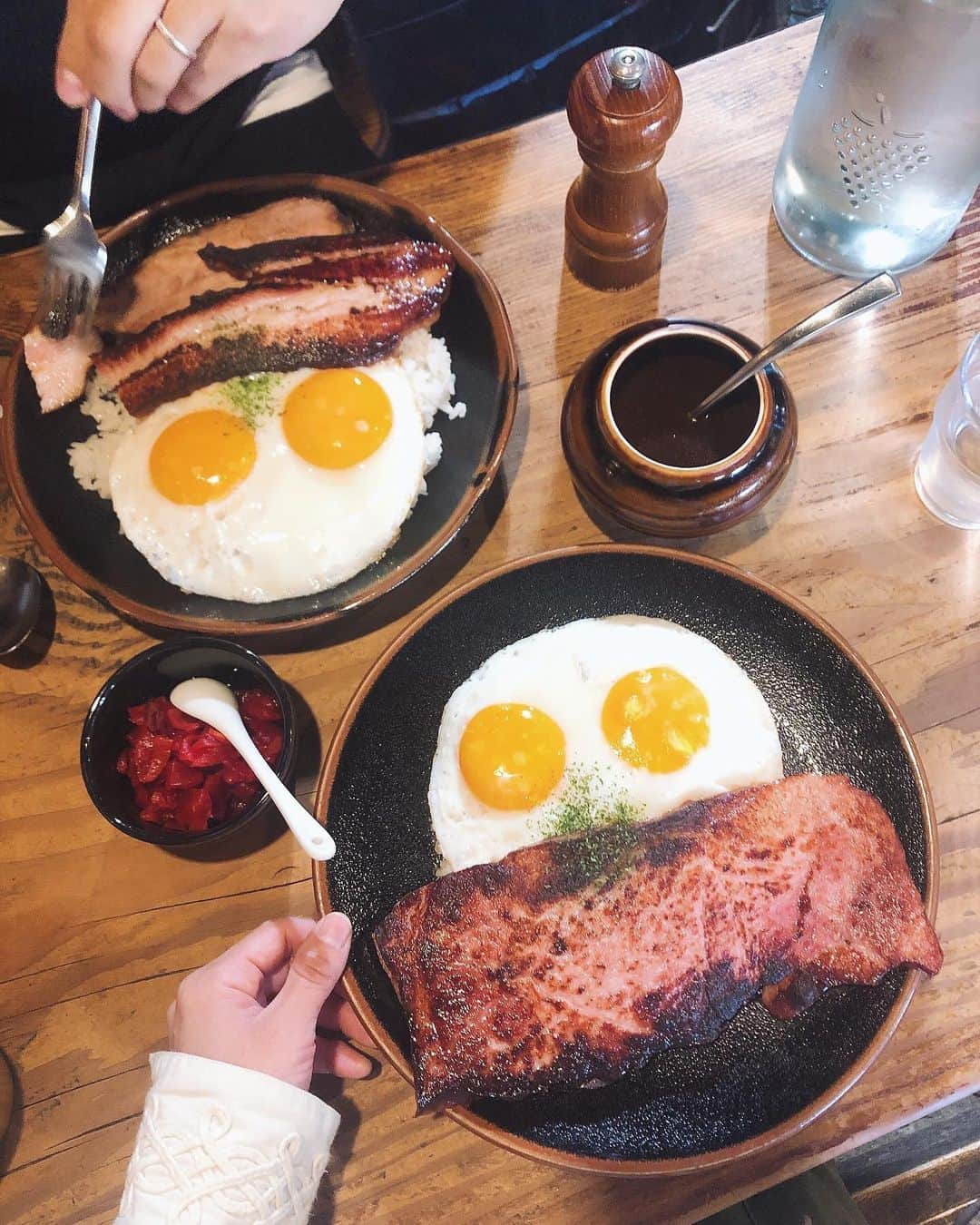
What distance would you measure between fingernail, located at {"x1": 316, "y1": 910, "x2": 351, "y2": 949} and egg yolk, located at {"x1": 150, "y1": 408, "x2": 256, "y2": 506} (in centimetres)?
88

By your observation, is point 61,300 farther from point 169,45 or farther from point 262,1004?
point 262,1004

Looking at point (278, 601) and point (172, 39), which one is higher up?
point (172, 39)

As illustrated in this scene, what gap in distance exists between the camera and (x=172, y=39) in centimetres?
158

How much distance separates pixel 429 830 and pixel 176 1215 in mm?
739

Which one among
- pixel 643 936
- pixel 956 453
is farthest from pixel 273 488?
pixel 956 453

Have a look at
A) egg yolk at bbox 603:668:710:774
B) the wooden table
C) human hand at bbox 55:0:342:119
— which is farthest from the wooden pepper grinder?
egg yolk at bbox 603:668:710:774

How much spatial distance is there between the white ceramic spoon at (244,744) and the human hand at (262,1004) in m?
0.14

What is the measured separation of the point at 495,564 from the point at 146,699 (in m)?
0.79

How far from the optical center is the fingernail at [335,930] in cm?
151

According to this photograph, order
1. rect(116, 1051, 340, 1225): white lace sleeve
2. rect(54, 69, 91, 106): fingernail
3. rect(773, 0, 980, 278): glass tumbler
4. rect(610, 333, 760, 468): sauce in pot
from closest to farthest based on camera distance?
rect(116, 1051, 340, 1225): white lace sleeve → rect(773, 0, 980, 278): glass tumbler → rect(54, 69, 91, 106): fingernail → rect(610, 333, 760, 468): sauce in pot

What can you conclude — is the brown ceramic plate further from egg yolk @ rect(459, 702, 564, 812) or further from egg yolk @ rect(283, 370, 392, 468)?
egg yolk @ rect(459, 702, 564, 812)

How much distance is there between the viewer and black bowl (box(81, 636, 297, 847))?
1.67 meters

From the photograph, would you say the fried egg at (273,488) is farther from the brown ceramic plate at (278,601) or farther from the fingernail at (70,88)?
the fingernail at (70,88)

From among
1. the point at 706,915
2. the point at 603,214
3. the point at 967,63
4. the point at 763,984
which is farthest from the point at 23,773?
the point at 967,63
